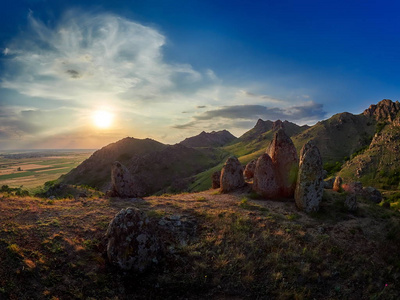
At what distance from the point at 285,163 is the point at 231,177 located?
711 centimetres

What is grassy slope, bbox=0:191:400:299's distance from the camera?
9.41 meters

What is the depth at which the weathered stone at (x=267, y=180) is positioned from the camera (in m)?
23.5

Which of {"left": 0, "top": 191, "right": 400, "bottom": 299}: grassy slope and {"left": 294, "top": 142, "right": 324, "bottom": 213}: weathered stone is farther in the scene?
{"left": 294, "top": 142, "right": 324, "bottom": 213}: weathered stone

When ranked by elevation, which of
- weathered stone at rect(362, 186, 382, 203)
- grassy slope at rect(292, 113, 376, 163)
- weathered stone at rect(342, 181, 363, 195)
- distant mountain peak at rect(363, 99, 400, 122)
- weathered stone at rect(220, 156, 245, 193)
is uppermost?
distant mountain peak at rect(363, 99, 400, 122)

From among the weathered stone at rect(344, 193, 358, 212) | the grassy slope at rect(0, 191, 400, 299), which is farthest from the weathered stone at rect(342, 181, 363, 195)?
the grassy slope at rect(0, 191, 400, 299)

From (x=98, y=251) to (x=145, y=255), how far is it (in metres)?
2.88

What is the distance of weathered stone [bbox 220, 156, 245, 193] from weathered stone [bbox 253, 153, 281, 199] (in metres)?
4.01

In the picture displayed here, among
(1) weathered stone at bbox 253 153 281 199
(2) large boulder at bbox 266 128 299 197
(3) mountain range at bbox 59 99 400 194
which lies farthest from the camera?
(3) mountain range at bbox 59 99 400 194

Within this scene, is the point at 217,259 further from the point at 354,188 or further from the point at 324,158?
the point at 324,158

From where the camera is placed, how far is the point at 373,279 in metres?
12.1

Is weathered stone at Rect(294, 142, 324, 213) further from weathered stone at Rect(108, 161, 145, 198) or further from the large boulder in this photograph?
weathered stone at Rect(108, 161, 145, 198)

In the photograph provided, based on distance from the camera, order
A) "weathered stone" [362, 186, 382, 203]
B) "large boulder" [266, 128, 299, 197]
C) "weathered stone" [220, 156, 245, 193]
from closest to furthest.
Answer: "large boulder" [266, 128, 299, 197] < "weathered stone" [220, 156, 245, 193] < "weathered stone" [362, 186, 382, 203]

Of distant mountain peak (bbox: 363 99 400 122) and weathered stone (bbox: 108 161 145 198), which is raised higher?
distant mountain peak (bbox: 363 99 400 122)

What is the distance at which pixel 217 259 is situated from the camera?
12055mm
